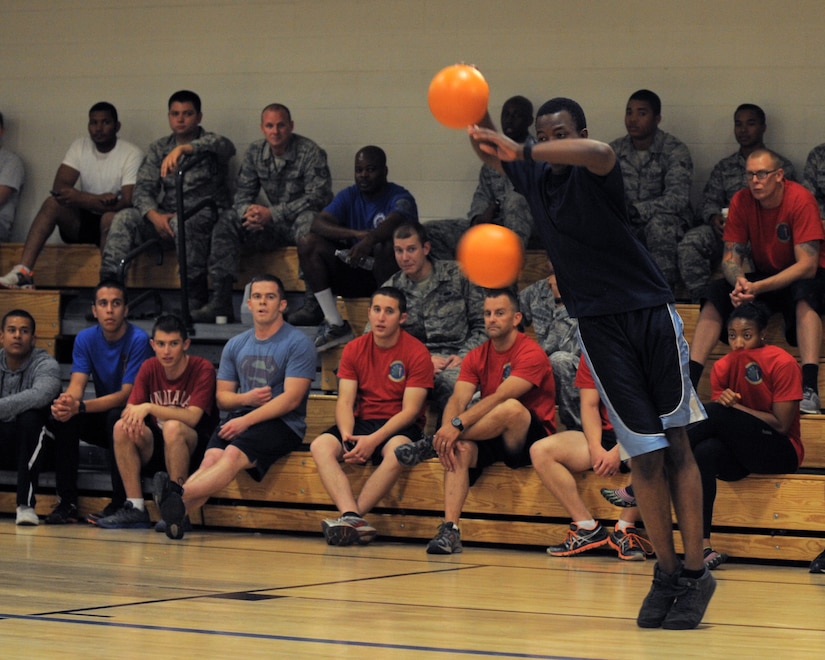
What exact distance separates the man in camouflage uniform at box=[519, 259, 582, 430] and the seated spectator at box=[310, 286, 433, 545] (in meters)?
0.67

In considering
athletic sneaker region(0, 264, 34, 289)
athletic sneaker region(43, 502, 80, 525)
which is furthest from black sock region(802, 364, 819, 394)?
athletic sneaker region(0, 264, 34, 289)

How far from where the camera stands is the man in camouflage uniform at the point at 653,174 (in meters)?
7.68

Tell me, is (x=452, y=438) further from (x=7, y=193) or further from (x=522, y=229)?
(x=7, y=193)

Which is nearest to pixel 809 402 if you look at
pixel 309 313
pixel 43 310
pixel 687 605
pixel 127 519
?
pixel 687 605

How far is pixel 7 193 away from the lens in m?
9.48

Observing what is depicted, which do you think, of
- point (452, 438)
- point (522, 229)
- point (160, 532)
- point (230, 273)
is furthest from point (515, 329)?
point (230, 273)

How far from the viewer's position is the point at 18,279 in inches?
335

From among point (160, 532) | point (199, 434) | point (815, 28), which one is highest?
point (815, 28)

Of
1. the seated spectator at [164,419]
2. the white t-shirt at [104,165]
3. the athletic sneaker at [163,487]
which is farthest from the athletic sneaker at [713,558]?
the white t-shirt at [104,165]

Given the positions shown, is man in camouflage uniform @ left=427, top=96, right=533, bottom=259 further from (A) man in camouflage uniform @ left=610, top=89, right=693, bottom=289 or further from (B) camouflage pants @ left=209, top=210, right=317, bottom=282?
(B) camouflage pants @ left=209, top=210, right=317, bottom=282

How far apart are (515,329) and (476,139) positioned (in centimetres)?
298

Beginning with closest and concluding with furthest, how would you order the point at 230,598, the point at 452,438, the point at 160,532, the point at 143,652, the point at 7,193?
the point at 143,652 → the point at 230,598 → the point at 452,438 → the point at 160,532 → the point at 7,193

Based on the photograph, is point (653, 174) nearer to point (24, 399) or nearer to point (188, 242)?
point (188, 242)

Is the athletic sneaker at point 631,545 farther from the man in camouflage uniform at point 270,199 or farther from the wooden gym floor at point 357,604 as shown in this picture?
the man in camouflage uniform at point 270,199
